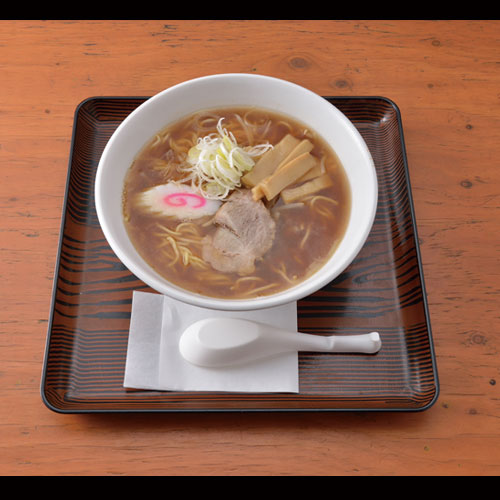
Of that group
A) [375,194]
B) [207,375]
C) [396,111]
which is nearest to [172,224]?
[207,375]

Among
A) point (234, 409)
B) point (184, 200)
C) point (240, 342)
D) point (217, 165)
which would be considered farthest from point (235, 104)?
point (234, 409)

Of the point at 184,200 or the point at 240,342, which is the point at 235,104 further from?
the point at 240,342

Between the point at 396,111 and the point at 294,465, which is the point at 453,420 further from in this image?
the point at 396,111

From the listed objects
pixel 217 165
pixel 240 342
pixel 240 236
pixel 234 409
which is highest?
pixel 217 165

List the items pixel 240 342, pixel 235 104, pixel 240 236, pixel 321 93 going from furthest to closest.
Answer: pixel 321 93
pixel 235 104
pixel 240 236
pixel 240 342

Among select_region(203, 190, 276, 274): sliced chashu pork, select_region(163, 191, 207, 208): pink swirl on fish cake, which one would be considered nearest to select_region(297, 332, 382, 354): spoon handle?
select_region(203, 190, 276, 274): sliced chashu pork

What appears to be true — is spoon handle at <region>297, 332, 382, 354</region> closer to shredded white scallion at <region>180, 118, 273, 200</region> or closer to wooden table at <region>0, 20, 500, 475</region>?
wooden table at <region>0, 20, 500, 475</region>

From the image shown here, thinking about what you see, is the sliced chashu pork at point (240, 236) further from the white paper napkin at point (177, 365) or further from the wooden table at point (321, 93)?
the wooden table at point (321, 93)
